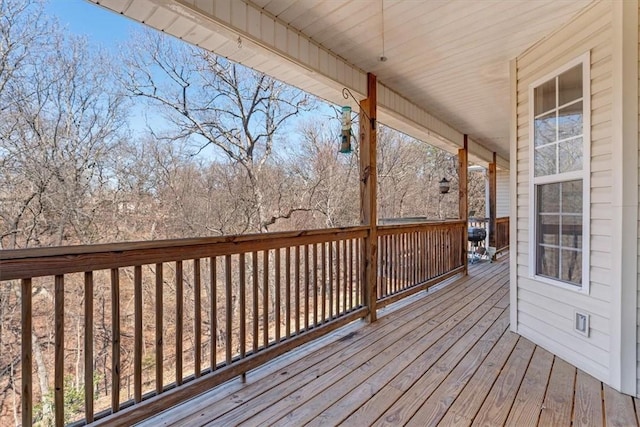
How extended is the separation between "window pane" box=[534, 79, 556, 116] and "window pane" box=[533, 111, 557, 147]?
67 mm

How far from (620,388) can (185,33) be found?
3.70 metres

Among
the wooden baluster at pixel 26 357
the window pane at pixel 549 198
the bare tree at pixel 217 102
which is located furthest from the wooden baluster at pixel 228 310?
the bare tree at pixel 217 102

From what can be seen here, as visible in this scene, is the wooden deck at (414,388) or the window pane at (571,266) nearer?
the wooden deck at (414,388)

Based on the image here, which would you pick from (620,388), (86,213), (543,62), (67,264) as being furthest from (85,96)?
(620,388)

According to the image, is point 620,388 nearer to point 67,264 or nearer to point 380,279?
point 380,279

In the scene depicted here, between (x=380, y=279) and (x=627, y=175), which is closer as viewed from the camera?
(x=627, y=175)

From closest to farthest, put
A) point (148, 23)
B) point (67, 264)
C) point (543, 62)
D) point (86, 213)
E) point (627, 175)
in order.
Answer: point (67, 264), point (627, 175), point (148, 23), point (543, 62), point (86, 213)

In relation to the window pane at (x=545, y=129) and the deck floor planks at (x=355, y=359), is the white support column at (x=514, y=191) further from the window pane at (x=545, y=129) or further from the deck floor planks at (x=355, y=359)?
the deck floor planks at (x=355, y=359)

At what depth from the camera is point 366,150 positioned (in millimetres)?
3309

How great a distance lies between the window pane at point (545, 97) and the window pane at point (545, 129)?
0.07m

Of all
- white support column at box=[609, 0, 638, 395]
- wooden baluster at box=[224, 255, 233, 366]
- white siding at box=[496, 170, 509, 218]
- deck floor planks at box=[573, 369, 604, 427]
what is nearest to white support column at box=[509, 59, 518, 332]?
deck floor planks at box=[573, 369, 604, 427]

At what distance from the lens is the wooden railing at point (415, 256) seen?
3740 millimetres

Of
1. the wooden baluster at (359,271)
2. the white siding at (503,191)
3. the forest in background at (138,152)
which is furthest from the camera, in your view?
the white siding at (503,191)

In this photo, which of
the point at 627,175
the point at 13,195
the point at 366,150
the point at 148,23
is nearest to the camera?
the point at 627,175
